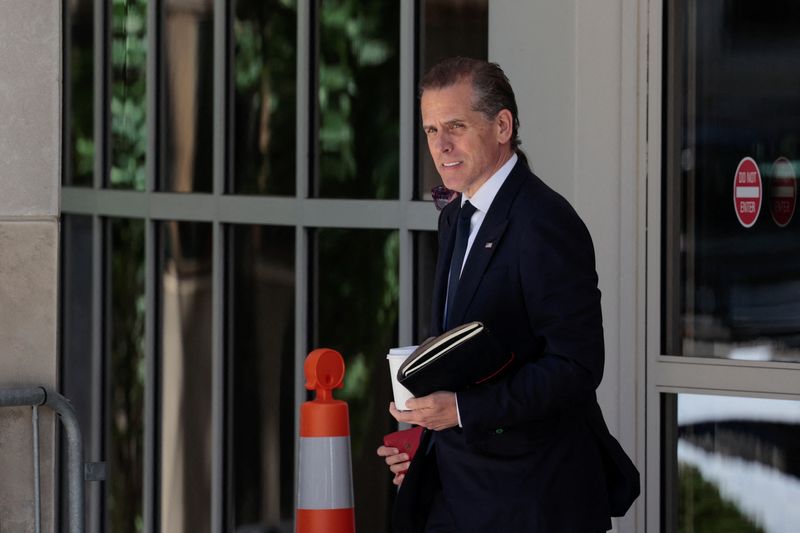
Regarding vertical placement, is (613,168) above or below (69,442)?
above

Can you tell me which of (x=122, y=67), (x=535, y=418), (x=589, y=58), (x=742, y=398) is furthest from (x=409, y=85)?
(x=535, y=418)

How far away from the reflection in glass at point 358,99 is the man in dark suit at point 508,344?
8.01 ft

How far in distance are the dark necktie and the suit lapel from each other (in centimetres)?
7

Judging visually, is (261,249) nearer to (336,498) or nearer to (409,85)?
(409,85)

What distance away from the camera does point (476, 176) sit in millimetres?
3355

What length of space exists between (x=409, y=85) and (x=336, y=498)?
5.87ft

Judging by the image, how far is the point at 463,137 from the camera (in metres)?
3.33

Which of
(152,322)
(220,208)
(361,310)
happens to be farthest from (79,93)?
(361,310)

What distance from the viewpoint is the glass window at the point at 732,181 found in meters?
4.81

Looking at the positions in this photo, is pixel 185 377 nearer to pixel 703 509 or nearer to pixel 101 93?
pixel 101 93

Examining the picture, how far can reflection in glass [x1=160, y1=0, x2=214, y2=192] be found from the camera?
6711 millimetres

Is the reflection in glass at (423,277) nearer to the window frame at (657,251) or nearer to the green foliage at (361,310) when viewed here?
the green foliage at (361,310)

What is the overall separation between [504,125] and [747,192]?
179 cm

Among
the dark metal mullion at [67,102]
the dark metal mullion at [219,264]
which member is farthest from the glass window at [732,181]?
the dark metal mullion at [67,102]
